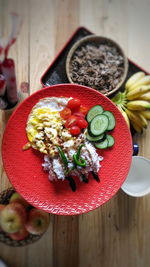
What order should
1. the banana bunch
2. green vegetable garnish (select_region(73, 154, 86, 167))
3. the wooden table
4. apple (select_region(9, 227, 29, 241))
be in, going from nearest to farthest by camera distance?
green vegetable garnish (select_region(73, 154, 86, 167)), apple (select_region(9, 227, 29, 241)), the banana bunch, the wooden table

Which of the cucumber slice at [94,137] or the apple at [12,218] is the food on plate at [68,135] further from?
the apple at [12,218]

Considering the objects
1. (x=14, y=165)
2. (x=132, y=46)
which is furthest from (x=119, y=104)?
(x=14, y=165)

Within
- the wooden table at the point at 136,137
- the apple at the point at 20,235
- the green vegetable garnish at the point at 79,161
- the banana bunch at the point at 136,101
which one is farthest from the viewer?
the wooden table at the point at 136,137

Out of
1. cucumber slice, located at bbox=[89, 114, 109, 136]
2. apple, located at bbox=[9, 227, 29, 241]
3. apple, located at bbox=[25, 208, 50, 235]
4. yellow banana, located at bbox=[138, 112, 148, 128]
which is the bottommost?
apple, located at bbox=[9, 227, 29, 241]

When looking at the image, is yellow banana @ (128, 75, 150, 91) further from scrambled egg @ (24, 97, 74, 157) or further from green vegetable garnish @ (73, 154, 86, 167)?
green vegetable garnish @ (73, 154, 86, 167)

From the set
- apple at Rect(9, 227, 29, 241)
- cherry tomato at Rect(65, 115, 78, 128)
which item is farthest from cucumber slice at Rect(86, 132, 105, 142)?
apple at Rect(9, 227, 29, 241)

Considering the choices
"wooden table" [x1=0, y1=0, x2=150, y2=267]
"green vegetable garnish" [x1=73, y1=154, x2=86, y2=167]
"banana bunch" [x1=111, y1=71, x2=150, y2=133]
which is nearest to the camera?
"green vegetable garnish" [x1=73, y1=154, x2=86, y2=167]

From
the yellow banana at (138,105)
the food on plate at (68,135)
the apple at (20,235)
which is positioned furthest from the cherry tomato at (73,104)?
the apple at (20,235)
